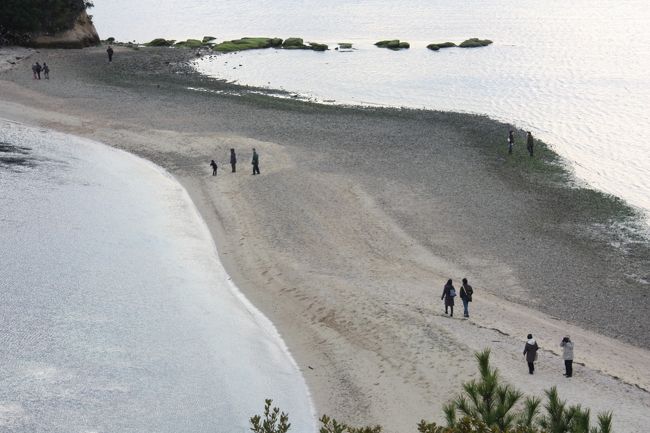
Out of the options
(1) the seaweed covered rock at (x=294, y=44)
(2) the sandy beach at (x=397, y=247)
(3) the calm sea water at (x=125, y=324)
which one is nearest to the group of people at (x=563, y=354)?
(2) the sandy beach at (x=397, y=247)

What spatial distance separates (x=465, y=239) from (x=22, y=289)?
18181mm

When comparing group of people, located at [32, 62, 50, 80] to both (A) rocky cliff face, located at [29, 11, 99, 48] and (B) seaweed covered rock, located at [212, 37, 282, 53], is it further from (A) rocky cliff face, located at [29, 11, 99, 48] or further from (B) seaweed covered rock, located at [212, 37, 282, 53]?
(B) seaweed covered rock, located at [212, 37, 282, 53]

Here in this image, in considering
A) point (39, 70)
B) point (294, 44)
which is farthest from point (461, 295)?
point (294, 44)

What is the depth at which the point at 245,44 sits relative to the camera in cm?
10206

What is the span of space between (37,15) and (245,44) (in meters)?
29.5

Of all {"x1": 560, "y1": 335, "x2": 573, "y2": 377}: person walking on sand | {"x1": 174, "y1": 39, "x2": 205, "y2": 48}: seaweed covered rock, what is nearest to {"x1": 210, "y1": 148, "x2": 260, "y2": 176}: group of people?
{"x1": 560, "y1": 335, "x2": 573, "y2": 377}: person walking on sand

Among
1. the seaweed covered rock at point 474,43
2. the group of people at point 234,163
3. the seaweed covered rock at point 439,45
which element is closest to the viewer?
the group of people at point 234,163

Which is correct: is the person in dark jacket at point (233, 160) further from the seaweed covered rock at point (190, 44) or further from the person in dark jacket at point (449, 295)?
the seaweed covered rock at point (190, 44)

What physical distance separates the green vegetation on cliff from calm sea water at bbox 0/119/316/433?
38.3 metres

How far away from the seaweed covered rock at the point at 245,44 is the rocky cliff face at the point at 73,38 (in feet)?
53.4

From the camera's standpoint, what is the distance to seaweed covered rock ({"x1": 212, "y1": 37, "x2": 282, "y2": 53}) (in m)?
98.1

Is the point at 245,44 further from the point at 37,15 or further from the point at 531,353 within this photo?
the point at 531,353

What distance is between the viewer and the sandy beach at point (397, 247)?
2328 centimetres

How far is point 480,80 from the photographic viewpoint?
81625mm
